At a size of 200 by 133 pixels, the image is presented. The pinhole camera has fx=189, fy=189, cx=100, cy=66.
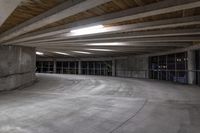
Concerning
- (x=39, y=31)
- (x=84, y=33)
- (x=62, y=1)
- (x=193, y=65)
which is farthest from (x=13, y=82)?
(x=193, y=65)

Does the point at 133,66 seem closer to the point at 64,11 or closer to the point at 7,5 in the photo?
the point at 64,11

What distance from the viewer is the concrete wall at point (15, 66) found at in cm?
1122

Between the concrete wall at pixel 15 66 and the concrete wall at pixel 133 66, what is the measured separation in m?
11.0

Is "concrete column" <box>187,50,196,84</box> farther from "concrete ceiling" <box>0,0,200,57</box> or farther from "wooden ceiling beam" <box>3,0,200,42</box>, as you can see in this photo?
"wooden ceiling beam" <box>3,0,200,42</box>

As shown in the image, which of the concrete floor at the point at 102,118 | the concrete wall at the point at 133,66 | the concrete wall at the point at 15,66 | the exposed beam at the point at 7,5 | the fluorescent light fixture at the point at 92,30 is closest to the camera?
the exposed beam at the point at 7,5

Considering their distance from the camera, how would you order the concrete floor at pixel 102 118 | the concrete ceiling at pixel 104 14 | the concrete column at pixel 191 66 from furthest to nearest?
the concrete column at pixel 191 66
the concrete floor at pixel 102 118
the concrete ceiling at pixel 104 14

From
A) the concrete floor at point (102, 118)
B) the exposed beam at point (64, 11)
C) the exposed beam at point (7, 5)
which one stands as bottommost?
the concrete floor at point (102, 118)

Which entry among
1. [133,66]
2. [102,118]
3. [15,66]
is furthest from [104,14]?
[133,66]

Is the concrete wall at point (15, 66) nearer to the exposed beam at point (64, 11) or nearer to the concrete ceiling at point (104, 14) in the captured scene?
the concrete ceiling at point (104, 14)

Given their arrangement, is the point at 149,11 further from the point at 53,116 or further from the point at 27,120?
the point at 27,120

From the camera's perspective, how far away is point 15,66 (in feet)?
39.3

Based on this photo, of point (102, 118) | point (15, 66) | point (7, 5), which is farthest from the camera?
point (15, 66)

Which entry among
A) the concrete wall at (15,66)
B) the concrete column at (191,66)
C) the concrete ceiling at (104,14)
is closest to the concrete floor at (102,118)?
the concrete ceiling at (104,14)

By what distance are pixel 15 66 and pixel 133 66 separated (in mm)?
12810
